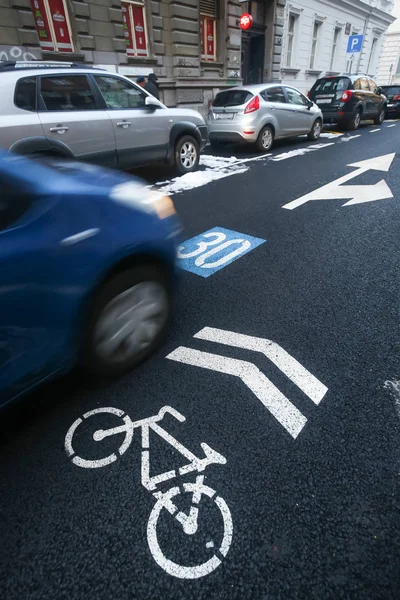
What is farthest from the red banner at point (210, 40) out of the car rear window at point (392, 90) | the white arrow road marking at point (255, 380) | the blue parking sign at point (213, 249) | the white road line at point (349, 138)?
the white arrow road marking at point (255, 380)

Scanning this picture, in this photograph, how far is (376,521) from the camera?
4.73 ft

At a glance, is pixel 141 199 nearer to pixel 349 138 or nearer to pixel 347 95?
pixel 349 138

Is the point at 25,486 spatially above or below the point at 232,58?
below

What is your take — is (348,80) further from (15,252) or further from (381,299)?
(15,252)

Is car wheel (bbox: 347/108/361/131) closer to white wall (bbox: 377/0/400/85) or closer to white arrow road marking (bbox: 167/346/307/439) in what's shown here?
white arrow road marking (bbox: 167/346/307/439)

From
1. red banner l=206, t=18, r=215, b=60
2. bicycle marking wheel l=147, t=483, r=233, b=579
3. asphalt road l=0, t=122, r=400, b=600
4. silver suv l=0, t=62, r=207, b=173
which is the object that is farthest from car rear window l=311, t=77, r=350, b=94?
bicycle marking wheel l=147, t=483, r=233, b=579

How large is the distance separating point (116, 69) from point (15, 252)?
12.2 meters

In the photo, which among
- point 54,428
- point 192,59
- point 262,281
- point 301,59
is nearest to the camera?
point 54,428

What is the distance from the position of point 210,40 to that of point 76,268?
16840mm

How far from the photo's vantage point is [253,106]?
28.2 ft

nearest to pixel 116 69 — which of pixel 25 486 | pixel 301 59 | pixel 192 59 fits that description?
pixel 192 59

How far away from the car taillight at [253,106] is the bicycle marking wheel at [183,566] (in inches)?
360

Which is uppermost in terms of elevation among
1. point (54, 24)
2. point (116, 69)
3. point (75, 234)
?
point (54, 24)

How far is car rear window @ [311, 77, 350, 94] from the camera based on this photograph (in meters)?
12.2
